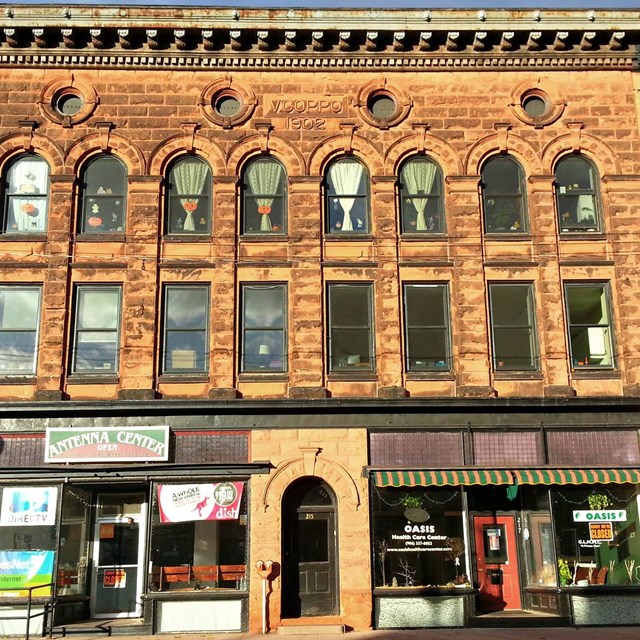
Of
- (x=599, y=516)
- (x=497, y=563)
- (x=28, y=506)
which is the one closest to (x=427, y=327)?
A: (x=497, y=563)

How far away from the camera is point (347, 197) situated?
19531 mm

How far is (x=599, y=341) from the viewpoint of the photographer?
62.3ft

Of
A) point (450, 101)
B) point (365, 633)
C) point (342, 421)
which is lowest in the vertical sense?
point (365, 633)

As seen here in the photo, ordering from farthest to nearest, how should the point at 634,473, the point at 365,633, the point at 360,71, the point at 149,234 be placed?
the point at 360,71 < the point at 149,234 < the point at 634,473 < the point at 365,633

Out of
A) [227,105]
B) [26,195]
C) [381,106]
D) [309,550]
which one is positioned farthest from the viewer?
[381,106]

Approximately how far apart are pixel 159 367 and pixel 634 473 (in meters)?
10.5

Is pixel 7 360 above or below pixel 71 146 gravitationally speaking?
below

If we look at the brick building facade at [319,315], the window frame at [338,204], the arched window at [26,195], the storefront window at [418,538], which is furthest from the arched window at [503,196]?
the arched window at [26,195]

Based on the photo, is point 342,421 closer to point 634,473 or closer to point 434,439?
point 434,439

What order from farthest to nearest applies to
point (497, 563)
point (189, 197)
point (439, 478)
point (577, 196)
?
point (577, 196)
point (189, 197)
point (497, 563)
point (439, 478)

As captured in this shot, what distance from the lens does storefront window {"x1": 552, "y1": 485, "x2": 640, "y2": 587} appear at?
17578 mm

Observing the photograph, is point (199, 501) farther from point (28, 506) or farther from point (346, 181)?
point (346, 181)

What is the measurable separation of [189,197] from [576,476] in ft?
34.8

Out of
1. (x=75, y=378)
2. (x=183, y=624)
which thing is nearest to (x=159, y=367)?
(x=75, y=378)
